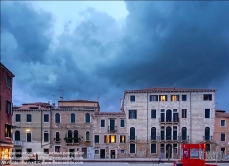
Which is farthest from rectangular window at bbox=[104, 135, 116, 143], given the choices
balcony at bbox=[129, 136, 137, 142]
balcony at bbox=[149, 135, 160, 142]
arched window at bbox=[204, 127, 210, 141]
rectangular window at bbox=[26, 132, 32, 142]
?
arched window at bbox=[204, 127, 210, 141]

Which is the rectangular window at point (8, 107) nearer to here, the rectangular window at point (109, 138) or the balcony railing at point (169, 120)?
the rectangular window at point (109, 138)

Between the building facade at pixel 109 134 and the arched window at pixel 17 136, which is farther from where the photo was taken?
the building facade at pixel 109 134

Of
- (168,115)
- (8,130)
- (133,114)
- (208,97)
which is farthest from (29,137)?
(208,97)

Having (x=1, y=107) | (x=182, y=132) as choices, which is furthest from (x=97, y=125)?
(x=1, y=107)

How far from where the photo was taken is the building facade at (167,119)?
187 ft

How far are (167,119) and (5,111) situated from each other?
30.1 meters

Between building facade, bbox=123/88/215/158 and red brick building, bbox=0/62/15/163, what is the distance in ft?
82.4

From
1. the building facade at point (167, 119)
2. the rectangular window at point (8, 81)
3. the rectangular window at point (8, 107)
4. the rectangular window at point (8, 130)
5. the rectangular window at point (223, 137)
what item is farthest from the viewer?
the building facade at point (167, 119)

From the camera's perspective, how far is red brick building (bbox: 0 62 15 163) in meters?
33.7

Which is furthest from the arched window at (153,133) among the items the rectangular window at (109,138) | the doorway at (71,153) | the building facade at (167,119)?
the doorway at (71,153)

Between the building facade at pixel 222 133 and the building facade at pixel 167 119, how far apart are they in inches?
34.1

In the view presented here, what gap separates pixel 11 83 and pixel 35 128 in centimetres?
2126

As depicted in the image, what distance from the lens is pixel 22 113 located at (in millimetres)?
57656

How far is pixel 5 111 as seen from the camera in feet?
115
